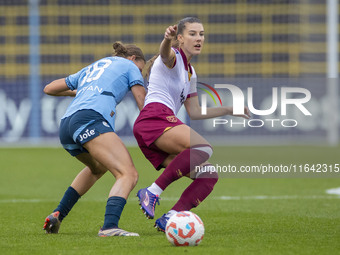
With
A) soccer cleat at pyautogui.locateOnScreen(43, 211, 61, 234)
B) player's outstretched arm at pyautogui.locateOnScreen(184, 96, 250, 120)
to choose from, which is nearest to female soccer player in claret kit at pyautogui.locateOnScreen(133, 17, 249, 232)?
player's outstretched arm at pyautogui.locateOnScreen(184, 96, 250, 120)

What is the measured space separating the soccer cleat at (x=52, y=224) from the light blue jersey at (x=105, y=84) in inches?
32.6

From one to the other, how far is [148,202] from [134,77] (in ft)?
3.32

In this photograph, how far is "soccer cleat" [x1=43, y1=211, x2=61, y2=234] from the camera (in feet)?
18.7

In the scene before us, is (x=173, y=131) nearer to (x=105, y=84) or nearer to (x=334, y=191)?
(x=105, y=84)

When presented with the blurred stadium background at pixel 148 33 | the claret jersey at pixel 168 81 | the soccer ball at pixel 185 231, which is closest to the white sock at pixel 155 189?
the soccer ball at pixel 185 231

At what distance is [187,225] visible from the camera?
4.76m

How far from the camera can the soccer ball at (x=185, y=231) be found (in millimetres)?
4762

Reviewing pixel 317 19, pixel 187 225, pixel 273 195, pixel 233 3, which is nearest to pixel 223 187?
pixel 273 195

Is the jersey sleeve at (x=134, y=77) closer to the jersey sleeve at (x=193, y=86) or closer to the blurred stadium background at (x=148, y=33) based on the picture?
the jersey sleeve at (x=193, y=86)

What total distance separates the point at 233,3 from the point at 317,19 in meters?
2.86

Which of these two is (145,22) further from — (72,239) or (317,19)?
(72,239)

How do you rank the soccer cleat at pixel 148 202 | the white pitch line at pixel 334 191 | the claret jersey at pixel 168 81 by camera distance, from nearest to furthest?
1. the soccer cleat at pixel 148 202
2. the claret jersey at pixel 168 81
3. the white pitch line at pixel 334 191

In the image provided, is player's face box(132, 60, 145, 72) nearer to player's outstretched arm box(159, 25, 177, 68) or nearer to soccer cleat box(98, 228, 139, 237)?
player's outstretched arm box(159, 25, 177, 68)

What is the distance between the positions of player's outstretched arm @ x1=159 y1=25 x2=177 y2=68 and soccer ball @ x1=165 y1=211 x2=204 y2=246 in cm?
131
